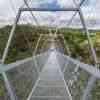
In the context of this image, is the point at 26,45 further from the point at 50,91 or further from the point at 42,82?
the point at 50,91

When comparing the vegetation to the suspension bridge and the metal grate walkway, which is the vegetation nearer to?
the metal grate walkway

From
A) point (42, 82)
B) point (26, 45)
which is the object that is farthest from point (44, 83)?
point (26, 45)

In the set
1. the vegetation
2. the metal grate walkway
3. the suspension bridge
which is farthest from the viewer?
the vegetation

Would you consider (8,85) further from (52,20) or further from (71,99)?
(52,20)

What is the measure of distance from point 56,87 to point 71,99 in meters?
0.92

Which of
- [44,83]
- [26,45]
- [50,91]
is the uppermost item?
[26,45]

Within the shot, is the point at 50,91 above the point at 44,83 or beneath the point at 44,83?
beneath

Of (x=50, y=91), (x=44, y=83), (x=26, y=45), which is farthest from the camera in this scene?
(x=26, y=45)

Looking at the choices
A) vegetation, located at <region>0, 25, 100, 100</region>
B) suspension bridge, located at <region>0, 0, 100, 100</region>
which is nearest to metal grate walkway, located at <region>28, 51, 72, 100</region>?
suspension bridge, located at <region>0, 0, 100, 100</region>

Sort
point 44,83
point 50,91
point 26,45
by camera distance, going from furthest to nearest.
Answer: point 26,45, point 44,83, point 50,91

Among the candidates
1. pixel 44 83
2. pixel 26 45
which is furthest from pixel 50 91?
pixel 26 45

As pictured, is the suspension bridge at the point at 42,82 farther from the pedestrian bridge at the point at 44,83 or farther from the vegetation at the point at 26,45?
the vegetation at the point at 26,45

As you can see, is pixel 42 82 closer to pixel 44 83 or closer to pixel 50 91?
pixel 44 83

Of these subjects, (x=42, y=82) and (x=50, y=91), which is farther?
(x=42, y=82)
